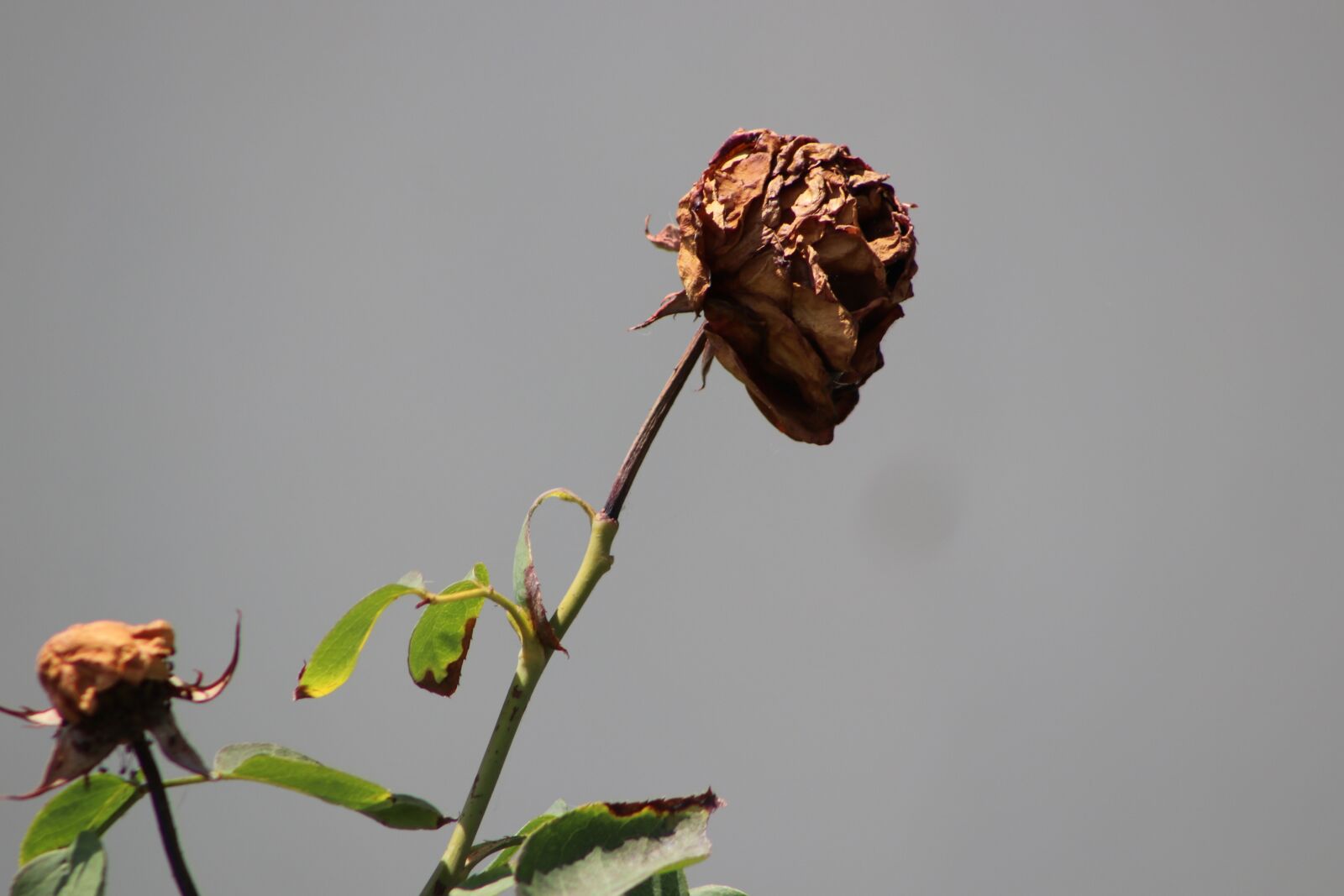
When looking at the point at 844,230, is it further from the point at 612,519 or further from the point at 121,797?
the point at 121,797

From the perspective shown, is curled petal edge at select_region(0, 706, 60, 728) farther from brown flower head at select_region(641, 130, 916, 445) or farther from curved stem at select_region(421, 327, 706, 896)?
brown flower head at select_region(641, 130, 916, 445)

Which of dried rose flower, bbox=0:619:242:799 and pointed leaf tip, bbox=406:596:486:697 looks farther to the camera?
pointed leaf tip, bbox=406:596:486:697

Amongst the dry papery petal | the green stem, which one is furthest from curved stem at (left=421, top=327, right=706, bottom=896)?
the dry papery petal

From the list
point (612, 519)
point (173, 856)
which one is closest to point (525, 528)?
point (612, 519)

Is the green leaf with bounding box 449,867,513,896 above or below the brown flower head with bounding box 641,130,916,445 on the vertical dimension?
below

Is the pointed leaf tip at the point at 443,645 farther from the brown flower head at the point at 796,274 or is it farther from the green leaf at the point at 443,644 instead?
the brown flower head at the point at 796,274

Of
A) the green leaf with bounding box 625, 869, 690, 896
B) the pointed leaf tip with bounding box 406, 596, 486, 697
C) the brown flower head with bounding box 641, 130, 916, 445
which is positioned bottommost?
the green leaf with bounding box 625, 869, 690, 896
